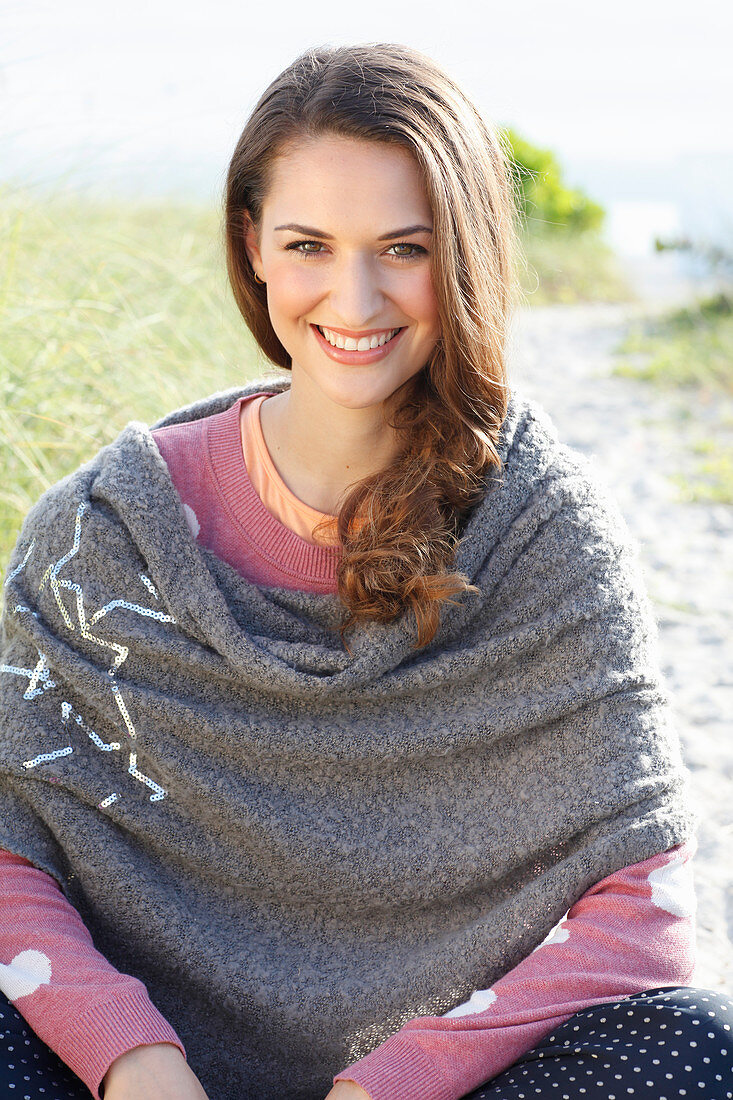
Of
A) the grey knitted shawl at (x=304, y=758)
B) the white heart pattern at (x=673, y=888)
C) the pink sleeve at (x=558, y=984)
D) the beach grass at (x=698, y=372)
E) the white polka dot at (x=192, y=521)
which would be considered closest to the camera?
the pink sleeve at (x=558, y=984)

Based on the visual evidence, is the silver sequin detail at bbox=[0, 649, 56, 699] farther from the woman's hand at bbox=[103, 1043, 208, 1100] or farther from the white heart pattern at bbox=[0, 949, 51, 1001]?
the woman's hand at bbox=[103, 1043, 208, 1100]

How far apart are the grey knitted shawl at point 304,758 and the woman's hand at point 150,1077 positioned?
Result: 0.23 meters

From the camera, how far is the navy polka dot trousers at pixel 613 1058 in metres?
1.32

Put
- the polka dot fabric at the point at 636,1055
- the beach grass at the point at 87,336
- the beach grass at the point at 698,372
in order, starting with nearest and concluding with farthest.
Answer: the polka dot fabric at the point at 636,1055
the beach grass at the point at 87,336
the beach grass at the point at 698,372

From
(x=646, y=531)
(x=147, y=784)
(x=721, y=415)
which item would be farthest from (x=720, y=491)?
(x=147, y=784)

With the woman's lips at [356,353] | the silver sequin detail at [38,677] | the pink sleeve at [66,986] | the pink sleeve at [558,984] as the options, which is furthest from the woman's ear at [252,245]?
the pink sleeve at [558,984]

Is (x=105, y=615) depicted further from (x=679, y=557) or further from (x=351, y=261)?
(x=679, y=557)

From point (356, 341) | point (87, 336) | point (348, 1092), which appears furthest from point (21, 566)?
point (87, 336)

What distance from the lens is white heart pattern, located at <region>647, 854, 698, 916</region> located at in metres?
1.53

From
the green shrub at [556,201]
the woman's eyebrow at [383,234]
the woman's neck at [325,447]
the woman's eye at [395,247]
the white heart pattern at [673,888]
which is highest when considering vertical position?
the green shrub at [556,201]

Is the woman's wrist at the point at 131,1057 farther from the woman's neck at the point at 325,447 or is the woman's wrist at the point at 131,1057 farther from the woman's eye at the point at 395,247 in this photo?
the woman's eye at the point at 395,247

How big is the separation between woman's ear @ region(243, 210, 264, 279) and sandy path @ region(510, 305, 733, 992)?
45 centimetres

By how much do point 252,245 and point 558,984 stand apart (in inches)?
48.1

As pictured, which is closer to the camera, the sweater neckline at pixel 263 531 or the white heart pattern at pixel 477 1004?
the white heart pattern at pixel 477 1004
